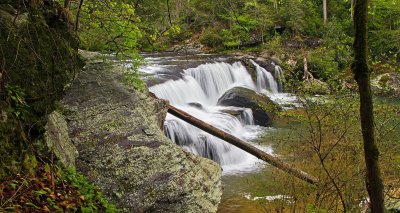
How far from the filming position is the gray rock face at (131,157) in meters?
5.43

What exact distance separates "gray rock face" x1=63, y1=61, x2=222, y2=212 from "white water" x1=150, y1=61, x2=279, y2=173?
4.41m

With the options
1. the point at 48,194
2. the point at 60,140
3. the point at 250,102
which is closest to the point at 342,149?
the point at 60,140

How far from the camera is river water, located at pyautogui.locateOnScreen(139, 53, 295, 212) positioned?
10.2 m

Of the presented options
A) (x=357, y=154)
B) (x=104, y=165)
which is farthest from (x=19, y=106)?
(x=357, y=154)

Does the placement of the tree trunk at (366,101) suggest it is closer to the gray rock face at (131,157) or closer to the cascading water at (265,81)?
the gray rock face at (131,157)

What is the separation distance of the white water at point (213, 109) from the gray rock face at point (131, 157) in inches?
173

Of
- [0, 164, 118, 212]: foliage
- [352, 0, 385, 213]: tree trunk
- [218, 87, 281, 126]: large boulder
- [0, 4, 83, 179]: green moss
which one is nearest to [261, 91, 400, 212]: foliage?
[352, 0, 385, 213]: tree trunk

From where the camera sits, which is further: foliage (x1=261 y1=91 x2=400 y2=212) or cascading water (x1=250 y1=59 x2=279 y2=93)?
cascading water (x1=250 y1=59 x2=279 y2=93)

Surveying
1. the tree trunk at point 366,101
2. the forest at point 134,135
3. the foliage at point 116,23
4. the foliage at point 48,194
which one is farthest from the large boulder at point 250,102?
the tree trunk at point 366,101

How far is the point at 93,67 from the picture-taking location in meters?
7.46

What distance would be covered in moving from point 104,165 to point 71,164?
1.87 ft

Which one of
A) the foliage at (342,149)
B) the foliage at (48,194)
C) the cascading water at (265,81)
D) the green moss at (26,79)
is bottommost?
the cascading water at (265,81)

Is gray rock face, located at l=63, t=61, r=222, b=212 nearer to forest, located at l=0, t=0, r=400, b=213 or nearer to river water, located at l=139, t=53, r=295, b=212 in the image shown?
forest, located at l=0, t=0, r=400, b=213

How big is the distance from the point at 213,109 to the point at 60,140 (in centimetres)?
1116
